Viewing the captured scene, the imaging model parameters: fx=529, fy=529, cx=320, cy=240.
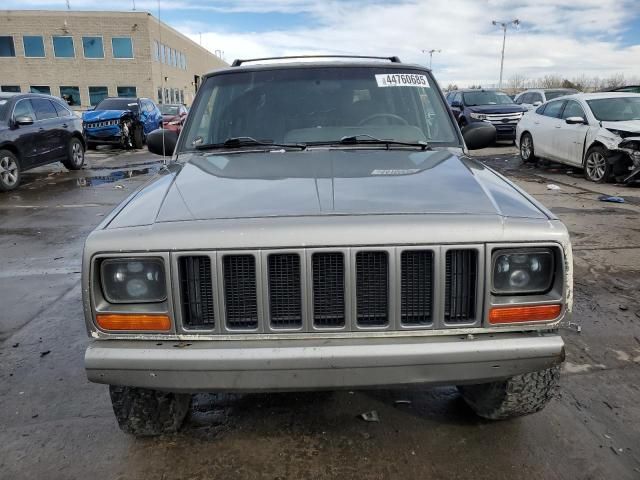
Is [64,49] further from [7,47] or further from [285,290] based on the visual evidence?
[285,290]

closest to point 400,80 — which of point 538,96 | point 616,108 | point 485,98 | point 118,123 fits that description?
point 616,108

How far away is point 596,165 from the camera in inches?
391

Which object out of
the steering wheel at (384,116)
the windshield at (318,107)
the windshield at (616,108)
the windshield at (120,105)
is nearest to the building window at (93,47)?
the windshield at (120,105)

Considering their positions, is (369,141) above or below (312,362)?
above

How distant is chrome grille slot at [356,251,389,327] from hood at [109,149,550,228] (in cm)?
19

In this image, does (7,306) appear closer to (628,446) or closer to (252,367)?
(252,367)

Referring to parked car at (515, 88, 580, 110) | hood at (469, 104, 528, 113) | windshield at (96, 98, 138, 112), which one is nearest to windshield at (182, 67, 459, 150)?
hood at (469, 104, 528, 113)

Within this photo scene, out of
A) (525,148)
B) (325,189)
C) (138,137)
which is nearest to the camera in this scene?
(325,189)

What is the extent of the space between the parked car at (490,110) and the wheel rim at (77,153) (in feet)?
33.8

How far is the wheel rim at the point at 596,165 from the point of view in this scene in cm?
977

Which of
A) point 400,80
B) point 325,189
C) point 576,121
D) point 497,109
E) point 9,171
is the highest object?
point 400,80

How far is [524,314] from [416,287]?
44 cm

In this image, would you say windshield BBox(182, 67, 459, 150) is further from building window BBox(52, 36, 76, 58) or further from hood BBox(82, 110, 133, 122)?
building window BBox(52, 36, 76, 58)

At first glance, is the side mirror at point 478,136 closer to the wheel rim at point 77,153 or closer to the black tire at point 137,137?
the wheel rim at point 77,153
